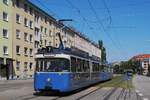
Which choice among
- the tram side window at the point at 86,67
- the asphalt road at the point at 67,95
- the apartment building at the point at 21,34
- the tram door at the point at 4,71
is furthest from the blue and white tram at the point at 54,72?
the tram door at the point at 4,71

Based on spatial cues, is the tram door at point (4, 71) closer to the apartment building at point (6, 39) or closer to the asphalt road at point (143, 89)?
the apartment building at point (6, 39)

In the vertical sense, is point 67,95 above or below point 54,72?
below

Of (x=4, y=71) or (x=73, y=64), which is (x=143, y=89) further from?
(x=4, y=71)

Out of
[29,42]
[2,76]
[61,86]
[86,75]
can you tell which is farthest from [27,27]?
[61,86]

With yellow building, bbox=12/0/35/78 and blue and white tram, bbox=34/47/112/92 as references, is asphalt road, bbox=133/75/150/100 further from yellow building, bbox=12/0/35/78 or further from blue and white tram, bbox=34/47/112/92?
yellow building, bbox=12/0/35/78

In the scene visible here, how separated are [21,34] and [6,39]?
6583mm

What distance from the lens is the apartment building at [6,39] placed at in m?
56.2

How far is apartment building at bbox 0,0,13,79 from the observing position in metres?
56.2

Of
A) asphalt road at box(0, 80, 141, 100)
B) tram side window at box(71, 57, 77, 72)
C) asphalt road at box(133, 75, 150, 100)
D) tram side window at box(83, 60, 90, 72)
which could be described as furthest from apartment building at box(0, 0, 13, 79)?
tram side window at box(71, 57, 77, 72)

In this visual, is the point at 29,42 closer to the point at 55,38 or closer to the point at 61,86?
the point at 55,38

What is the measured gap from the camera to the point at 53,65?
21.1 m

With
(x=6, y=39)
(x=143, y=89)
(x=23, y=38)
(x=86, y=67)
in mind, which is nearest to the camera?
(x=86, y=67)

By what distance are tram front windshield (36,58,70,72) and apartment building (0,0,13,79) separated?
3536cm

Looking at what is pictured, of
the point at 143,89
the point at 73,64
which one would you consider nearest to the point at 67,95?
the point at 73,64
